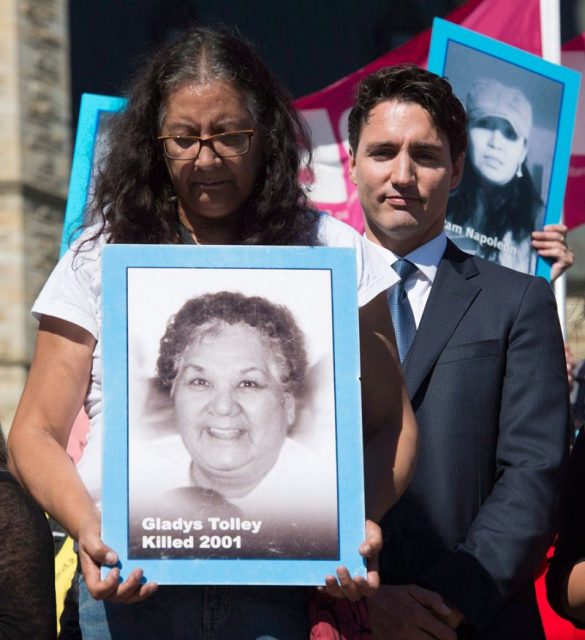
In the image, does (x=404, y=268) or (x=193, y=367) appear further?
(x=404, y=268)

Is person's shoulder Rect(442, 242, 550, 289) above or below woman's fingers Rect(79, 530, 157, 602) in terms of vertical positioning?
above

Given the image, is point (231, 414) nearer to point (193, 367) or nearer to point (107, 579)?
point (193, 367)

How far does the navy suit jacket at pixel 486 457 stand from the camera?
325 cm

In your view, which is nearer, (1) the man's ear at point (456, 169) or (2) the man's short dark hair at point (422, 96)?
Result: (2) the man's short dark hair at point (422, 96)

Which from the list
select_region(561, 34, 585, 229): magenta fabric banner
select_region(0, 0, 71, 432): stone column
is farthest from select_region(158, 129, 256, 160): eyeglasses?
select_region(0, 0, 71, 432): stone column

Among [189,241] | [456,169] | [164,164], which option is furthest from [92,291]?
[456,169]

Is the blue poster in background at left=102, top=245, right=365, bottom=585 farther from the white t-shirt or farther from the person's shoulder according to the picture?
the person's shoulder

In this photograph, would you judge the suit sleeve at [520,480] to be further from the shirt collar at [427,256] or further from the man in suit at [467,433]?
the shirt collar at [427,256]

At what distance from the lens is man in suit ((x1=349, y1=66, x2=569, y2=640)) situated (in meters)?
3.23

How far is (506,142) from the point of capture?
4.94 metres

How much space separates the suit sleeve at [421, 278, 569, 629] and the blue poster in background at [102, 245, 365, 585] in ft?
2.22

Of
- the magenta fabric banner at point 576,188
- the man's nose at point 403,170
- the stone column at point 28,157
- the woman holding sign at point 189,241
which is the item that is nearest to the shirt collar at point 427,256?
the man's nose at point 403,170

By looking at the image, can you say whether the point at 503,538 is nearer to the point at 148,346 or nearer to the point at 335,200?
the point at 148,346

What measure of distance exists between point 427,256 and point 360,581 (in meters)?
1.38
